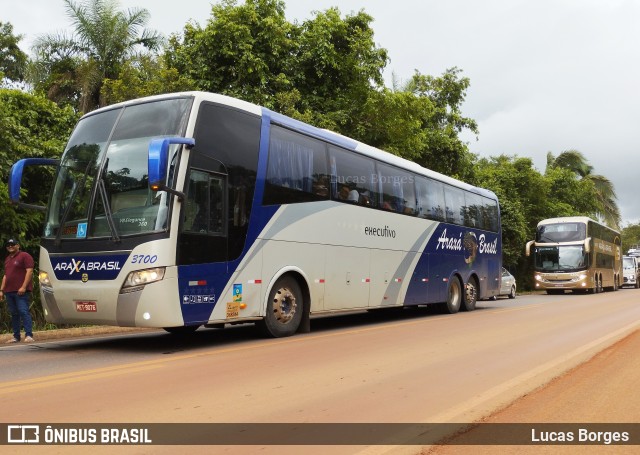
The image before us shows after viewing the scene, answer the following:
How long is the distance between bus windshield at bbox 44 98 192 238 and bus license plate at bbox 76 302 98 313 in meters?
0.95

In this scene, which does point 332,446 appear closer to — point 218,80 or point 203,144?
point 203,144

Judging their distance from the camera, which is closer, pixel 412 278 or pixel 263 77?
pixel 412 278

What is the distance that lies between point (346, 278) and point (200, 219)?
14.0 ft

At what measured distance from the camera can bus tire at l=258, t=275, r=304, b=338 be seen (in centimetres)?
1036

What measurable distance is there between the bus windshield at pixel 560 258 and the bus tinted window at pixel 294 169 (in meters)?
25.6

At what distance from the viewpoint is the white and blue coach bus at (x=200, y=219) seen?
848 cm

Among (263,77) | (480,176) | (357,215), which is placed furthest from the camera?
(480,176)

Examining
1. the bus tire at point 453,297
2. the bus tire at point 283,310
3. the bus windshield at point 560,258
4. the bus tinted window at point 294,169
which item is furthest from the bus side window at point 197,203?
the bus windshield at point 560,258

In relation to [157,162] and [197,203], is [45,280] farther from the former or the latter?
[157,162]

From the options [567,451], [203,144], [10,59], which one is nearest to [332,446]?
[567,451]

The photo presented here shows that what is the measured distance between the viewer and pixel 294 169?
431 inches

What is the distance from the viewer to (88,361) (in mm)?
8117

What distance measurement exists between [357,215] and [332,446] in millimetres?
8565

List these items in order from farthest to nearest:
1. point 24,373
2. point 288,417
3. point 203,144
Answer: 1. point 203,144
2. point 24,373
3. point 288,417
